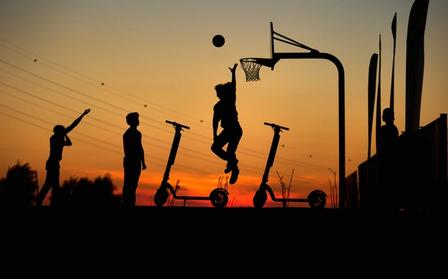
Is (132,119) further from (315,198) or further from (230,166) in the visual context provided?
(315,198)

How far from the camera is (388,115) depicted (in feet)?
43.8

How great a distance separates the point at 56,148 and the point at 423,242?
8.93 meters

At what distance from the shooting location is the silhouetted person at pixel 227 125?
1379cm

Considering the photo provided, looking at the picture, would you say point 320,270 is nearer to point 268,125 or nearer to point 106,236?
point 106,236

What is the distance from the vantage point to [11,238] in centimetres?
909

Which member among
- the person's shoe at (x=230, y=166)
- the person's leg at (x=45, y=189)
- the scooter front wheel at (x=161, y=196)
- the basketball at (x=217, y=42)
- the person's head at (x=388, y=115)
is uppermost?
the basketball at (x=217, y=42)

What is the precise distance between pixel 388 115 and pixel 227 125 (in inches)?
138

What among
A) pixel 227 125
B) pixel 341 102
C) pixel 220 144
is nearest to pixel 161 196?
pixel 220 144

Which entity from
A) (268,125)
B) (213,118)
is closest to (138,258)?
(213,118)

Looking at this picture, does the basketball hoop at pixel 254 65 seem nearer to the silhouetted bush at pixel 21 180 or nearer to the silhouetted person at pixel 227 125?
the silhouetted person at pixel 227 125

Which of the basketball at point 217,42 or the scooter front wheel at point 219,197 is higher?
the basketball at point 217,42

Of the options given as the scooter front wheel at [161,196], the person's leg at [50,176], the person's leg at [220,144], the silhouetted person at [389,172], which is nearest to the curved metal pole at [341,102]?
the silhouetted person at [389,172]

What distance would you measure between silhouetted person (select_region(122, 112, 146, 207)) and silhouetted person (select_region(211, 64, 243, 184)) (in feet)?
6.12

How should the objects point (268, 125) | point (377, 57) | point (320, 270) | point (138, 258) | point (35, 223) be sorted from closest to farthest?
point (320, 270)
point (138, 258)
point (35, 223)
point (377, 57)
point (268, 125)
